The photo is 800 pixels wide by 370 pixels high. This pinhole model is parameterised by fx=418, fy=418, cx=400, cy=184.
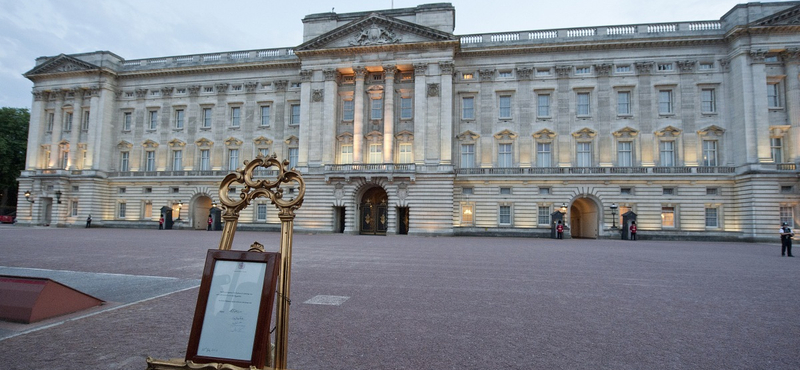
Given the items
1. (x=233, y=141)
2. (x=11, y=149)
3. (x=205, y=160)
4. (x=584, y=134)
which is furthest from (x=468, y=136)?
(x=11, y=149)

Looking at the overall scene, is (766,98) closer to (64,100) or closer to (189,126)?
(189,126)

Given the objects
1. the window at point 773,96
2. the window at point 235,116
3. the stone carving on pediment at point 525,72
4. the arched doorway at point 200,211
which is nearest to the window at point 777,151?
the window at point 773,96

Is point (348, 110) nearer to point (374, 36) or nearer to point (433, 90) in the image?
point (374, 36)

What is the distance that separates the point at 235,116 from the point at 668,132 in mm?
43569

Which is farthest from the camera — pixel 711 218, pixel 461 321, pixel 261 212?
pixel 261 212

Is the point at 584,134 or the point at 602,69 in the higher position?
the point at 602,69

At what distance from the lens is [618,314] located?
7.30 meters

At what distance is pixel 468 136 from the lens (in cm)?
4081

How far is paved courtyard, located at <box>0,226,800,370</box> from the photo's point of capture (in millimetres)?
4949

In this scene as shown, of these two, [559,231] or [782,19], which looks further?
[559,231]

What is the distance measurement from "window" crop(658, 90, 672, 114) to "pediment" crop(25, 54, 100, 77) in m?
58.8

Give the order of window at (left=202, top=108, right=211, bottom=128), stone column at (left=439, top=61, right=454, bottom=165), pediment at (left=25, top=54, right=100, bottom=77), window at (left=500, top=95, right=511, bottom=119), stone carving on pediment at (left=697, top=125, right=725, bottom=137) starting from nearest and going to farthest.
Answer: stone carving on pediment at (left=697, top=125, right=725, bottom=137) → stone column at (left=439, top=61, right=454, bottom=165) → window at (left=500, top=95, right=511, bottom=119) → window at (left=202, top=108, right=211, bottom=128) → pediment at (left=25, top=54, right=100, bottom=77)

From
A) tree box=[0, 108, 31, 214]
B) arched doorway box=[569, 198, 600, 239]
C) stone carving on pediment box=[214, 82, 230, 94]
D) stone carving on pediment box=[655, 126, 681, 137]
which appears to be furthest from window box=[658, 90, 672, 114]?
tree box=[0, 108, 31, 214]

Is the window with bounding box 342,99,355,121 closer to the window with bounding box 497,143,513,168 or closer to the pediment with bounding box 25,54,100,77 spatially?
the window with bounding box 497,143,513,168
